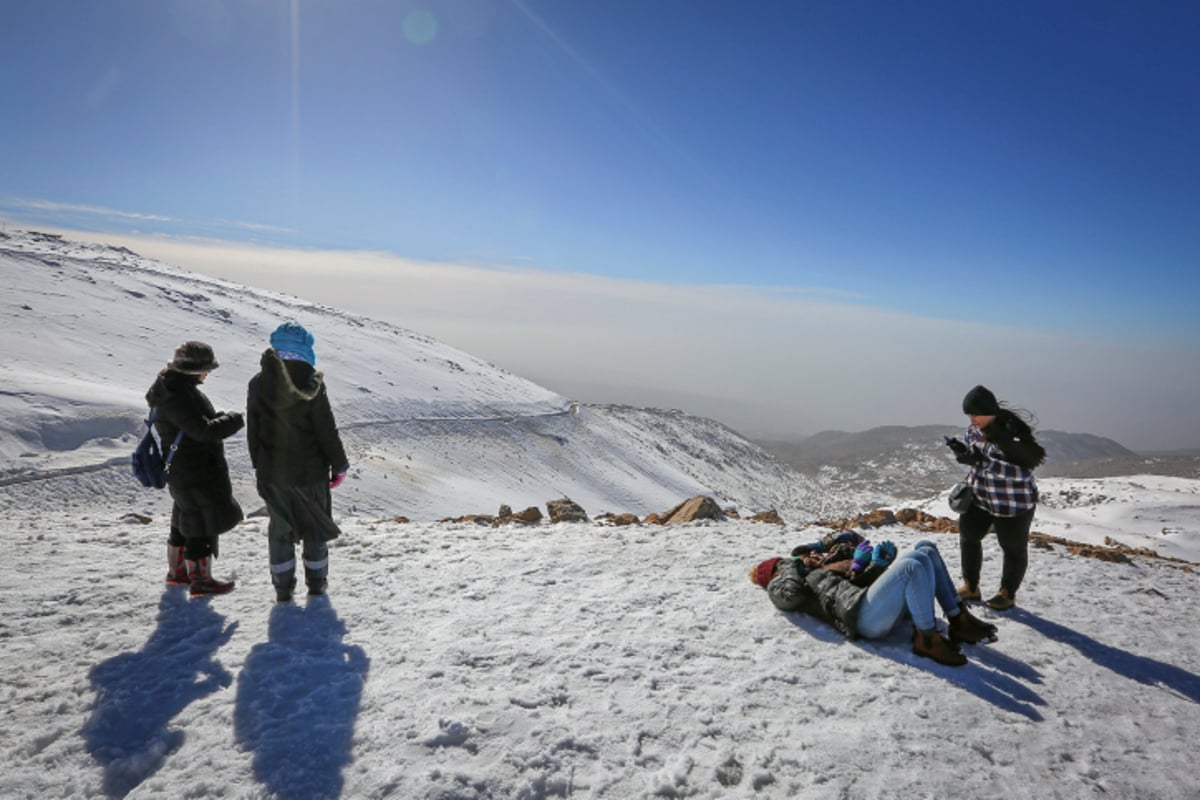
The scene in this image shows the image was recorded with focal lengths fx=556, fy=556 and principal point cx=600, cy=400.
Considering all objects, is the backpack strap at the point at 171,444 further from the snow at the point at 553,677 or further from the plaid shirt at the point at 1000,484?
the plaid shirt at the point at 1000,484

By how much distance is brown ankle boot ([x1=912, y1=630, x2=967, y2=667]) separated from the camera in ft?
15.9

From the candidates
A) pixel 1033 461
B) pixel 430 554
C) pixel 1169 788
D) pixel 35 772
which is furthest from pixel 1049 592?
pixel 35 772

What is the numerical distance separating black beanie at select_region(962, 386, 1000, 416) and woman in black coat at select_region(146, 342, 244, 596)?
7.41 metres

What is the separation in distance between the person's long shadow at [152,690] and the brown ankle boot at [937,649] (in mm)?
5841

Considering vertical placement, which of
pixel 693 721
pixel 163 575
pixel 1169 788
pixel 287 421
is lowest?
pixel 163 575

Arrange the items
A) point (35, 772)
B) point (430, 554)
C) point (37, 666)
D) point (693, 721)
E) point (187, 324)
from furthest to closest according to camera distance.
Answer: point (187, 324), point (430, 554), point (37, 666), point (693, 721), point (35, 772)

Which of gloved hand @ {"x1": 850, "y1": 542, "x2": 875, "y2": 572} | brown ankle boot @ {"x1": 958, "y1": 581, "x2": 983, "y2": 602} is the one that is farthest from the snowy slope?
gloved hand @ {"x1": 850, "y1": 542, "x2": 875, "y2": 572}

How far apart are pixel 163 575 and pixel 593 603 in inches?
205

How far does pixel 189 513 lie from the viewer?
5.89 metres

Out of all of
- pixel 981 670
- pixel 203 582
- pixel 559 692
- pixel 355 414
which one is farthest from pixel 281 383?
pixel 355 414

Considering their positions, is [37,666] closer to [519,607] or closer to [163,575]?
[163,575]

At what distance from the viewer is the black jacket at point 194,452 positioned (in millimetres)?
5504

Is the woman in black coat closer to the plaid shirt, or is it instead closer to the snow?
the snow

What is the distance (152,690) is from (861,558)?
6.30 meters
